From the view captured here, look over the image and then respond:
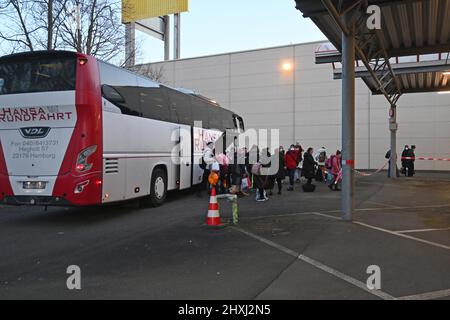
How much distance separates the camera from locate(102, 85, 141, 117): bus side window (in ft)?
30.8

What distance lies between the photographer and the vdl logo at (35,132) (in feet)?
29.2

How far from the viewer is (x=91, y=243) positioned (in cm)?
752

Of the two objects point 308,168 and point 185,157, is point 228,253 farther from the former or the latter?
point 308,168

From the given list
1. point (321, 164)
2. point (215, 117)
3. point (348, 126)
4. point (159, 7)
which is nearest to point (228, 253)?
point (348, 126)

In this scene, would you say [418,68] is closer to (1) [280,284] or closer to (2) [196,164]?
(2) [196,164]

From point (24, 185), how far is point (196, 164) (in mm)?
6718

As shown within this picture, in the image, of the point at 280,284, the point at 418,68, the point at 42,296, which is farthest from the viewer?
the point at 418,68

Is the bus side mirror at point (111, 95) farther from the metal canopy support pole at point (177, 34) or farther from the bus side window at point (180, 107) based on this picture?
the metal canopy support pole at point (177, 34)

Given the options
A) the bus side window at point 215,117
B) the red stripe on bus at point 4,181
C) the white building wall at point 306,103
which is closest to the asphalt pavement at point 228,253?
Answer: the red stripe on bus at point 4,181

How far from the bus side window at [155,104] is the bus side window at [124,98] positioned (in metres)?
0.43

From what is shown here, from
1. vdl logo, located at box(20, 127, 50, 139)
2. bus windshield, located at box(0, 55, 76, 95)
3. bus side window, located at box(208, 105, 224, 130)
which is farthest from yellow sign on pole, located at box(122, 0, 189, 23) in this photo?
vdl logo, located at box(20, 127, 50, 139)

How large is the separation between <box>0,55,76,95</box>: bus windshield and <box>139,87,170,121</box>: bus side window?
96.0 inches

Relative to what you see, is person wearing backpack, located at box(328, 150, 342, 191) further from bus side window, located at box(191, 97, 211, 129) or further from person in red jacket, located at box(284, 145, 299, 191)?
bus side window, located at box(191, 97, 211, 129)

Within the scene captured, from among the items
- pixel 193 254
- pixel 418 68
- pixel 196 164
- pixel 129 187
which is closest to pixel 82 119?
pixel 129 187
